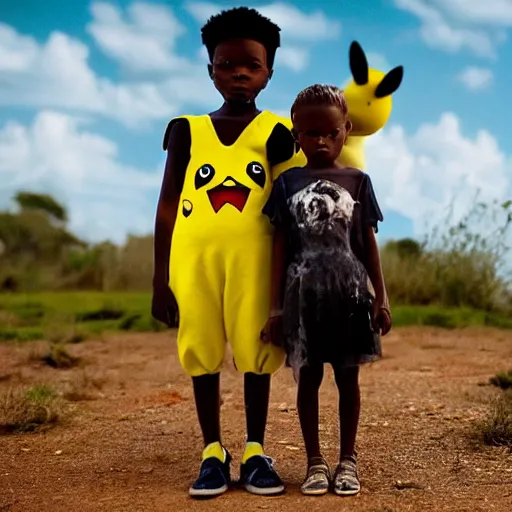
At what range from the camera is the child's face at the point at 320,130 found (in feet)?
11.8

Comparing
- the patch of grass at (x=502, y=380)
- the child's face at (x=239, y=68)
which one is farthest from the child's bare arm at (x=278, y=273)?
the patch of grass at (x=502, y=380)

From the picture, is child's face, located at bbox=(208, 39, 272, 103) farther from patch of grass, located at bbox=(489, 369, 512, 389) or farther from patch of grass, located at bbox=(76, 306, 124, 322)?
patch of grass, located at bbox=(76, 306, 124, 322)

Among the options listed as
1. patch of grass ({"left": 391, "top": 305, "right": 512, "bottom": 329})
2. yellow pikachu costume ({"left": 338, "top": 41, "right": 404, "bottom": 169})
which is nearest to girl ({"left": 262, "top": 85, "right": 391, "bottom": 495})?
yellow pikachu costume ({"left": 338, "top": 41, "right": 404, "bottom": 169})

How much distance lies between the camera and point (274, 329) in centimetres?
361

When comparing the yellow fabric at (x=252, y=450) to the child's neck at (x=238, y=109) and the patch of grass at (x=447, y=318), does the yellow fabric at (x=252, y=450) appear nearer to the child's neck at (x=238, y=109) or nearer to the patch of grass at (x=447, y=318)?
the child's neck at (x=238, y=109)

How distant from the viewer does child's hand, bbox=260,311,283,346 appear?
142 inches

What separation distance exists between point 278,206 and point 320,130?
354 mm

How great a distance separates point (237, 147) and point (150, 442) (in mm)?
2008

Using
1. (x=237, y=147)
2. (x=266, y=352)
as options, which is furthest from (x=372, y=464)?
Answer: (x=237, y=147)

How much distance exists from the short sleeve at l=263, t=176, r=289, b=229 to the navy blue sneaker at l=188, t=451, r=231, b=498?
109 cm

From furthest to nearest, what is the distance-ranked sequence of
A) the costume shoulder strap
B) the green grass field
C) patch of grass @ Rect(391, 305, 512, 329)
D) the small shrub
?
patch of grass @ Rect(391, 305, 512, 329) → the green grass field → the small shrub → the costume shoulder strap

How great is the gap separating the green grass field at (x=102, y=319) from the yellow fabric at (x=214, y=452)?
6.06m

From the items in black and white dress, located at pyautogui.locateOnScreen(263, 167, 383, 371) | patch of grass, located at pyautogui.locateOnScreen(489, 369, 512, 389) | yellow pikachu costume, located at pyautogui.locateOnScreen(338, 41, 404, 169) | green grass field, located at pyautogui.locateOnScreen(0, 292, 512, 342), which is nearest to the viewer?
black and white dress, located at pyautogui.locateOnScreen(263, 167, 383, 371)

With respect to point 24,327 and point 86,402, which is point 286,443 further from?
point 24,327
